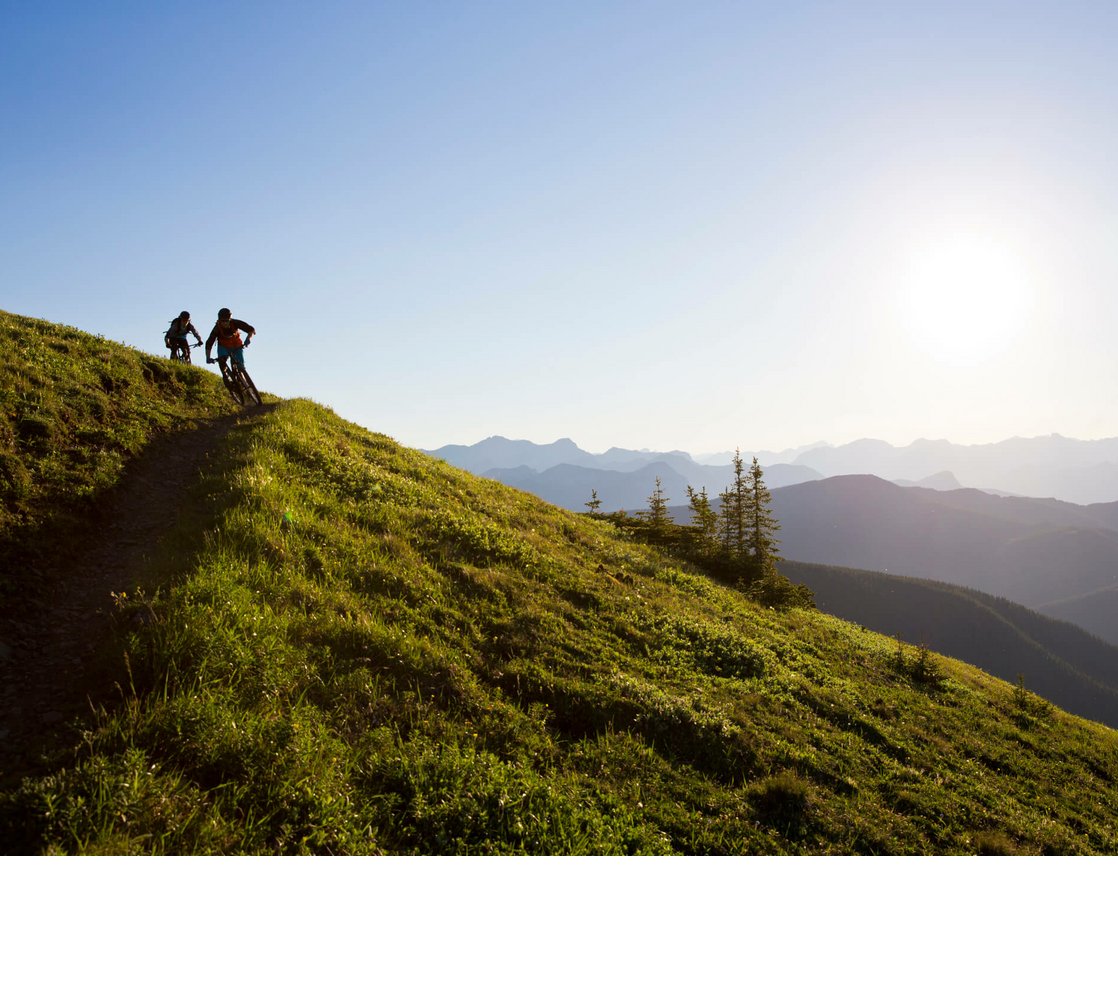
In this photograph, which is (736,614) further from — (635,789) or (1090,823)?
(635,789)

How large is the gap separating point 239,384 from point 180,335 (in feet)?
14.1

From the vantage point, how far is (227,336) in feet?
64.5

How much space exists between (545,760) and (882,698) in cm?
1179

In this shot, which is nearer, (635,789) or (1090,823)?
(635,789)

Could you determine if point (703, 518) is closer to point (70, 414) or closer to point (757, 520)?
point (757, 520)

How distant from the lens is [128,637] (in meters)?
6.52

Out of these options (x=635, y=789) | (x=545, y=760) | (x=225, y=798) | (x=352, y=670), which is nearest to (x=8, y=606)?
(x=352, y=670)

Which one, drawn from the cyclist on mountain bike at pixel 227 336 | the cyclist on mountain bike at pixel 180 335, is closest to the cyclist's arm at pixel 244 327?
the cyclist on mountain bike at pixel 227 336

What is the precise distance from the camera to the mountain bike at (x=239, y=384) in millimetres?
20484

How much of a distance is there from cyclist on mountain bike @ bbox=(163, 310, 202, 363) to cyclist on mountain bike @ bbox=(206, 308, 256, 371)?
4054 millimetres

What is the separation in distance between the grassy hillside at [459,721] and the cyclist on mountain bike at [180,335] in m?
9.12

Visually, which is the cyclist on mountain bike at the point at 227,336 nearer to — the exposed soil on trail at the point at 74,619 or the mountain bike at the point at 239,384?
the mountain bike at the point at 239,384

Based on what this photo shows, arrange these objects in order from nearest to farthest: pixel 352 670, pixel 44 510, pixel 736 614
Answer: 1. pixel 352 670
2. pixel 44 510
3. pixel 736 614
